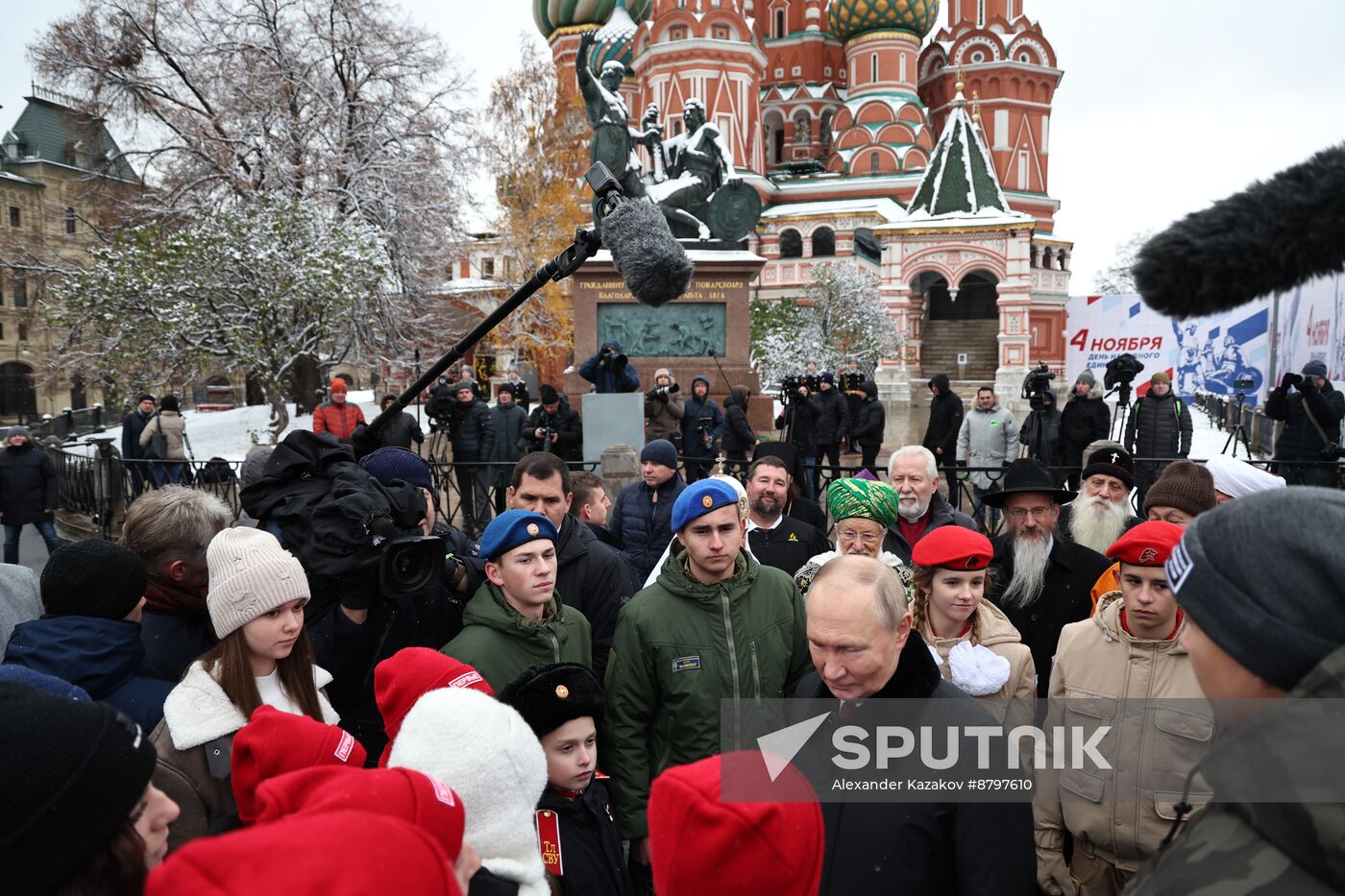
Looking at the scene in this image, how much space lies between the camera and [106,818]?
1.39 metres

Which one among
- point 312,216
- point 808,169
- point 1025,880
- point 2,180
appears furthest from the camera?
point 808,169

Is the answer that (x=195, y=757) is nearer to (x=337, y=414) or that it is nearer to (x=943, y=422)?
(x=337, y=414)

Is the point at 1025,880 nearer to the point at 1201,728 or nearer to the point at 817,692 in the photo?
the point at 817,692

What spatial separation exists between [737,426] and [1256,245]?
10699 millimetres

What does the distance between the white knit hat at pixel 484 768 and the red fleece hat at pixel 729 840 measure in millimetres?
289

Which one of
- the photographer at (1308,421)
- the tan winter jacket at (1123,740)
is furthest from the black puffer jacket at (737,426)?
the tan winter jacket at (1123,740)

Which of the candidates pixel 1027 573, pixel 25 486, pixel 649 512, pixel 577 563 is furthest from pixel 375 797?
pixel 25 486

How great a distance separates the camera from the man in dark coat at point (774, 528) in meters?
5.11

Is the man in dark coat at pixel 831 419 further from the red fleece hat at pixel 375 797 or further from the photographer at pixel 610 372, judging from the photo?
the red fleece hat at pixel 375 797

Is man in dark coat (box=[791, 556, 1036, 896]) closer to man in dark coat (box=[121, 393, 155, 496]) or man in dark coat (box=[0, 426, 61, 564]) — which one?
man in dark coat (box=[0, 426, 61, 564])

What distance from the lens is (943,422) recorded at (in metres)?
12.4

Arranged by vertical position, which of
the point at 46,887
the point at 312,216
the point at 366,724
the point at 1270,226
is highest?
the point at 312,216

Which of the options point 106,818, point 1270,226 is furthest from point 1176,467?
point 106,818

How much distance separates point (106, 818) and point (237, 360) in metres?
21.0
